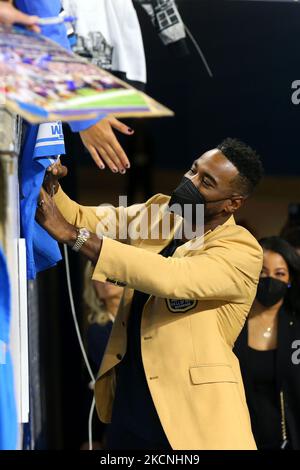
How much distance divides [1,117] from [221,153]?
116 centimetres

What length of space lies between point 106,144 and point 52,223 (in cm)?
32

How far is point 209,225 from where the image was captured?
3.77 m

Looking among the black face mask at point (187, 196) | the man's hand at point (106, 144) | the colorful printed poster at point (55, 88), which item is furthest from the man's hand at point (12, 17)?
the black face mask at point (187, 196)

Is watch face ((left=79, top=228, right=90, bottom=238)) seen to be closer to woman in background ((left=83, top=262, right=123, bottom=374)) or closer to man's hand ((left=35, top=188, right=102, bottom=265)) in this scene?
man's hand ((left=35, top=188, right=102, bottom=265))

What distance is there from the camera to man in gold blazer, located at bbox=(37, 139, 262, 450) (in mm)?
3475

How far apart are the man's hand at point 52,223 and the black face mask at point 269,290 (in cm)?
155

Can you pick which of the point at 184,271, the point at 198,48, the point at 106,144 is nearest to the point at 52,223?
the point at 106,144

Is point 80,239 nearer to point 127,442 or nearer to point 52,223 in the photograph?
point 52,223

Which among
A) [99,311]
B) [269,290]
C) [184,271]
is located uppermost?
[184,271]

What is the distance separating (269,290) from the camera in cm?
470

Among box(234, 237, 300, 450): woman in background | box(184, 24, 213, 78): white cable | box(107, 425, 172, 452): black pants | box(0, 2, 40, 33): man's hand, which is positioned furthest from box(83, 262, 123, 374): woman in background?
box(0, 2, 40, 33): man's hand

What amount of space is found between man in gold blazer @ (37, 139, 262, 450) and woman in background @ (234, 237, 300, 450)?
919 millimetres

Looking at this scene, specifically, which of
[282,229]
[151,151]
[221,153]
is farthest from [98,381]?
[151,151]

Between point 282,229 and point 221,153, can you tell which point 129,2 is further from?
point 282,229
